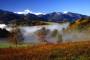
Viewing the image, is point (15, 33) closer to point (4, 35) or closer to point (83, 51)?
point (4, 35)

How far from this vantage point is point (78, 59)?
3188 cm

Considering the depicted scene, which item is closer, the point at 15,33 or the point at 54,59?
the point at 54,59

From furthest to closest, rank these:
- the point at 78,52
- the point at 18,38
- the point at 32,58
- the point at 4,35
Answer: the point at 4,35 → the point at 18,38 → the point at 78,52 → the point at 32,58

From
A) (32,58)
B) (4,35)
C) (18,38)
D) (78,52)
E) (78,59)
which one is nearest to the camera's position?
(32,58)

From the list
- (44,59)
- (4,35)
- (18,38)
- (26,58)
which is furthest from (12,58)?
(4,35)

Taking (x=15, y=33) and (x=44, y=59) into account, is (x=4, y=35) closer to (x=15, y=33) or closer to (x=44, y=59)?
(x=15, y=33)

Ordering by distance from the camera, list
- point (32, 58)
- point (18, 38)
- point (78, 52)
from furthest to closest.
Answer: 1. point (18, 38)
2. point (78, 52)
3. point (32, 58)

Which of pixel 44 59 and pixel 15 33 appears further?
pixel 15 33

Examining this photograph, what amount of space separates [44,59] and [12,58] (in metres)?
3.80

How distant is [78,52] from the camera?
3722cm

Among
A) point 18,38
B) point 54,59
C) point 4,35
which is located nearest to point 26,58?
point 54,59

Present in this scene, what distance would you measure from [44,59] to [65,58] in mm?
3337

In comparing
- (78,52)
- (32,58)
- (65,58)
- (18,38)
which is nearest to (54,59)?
(65,58)

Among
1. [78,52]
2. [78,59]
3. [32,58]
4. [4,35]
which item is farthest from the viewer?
[4,35]
